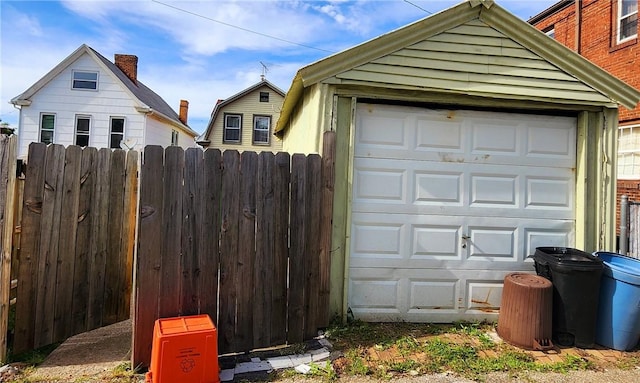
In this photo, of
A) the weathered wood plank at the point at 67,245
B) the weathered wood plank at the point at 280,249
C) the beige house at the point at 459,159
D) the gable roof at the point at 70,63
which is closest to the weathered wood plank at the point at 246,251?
the weathered wood plank at the point at 280,249

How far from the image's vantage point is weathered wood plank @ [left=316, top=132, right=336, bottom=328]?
3908 millimetres

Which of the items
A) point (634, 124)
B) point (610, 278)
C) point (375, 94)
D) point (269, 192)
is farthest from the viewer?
point (634, 124)

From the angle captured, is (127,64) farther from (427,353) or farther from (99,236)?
(427,353)

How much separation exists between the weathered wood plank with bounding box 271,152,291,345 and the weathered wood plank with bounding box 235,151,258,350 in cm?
21

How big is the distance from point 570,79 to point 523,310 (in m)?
2.80

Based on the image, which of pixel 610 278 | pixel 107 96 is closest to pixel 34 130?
pixel 107 96

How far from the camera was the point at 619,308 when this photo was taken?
3.85m

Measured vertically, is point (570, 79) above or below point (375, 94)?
above

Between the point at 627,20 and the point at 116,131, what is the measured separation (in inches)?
739

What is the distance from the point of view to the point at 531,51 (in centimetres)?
455

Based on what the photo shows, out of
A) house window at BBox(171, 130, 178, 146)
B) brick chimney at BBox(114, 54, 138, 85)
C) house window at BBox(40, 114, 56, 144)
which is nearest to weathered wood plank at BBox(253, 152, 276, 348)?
house window at BBox(40, 114, 56, 144)

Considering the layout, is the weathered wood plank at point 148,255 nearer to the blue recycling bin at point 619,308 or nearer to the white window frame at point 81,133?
the blue recycling bin at point 619,308

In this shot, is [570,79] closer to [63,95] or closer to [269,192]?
[269,192]

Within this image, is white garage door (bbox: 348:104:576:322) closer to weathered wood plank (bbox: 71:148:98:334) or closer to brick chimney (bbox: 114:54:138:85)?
weathered wood plank (bbox: 71:148:98:334)
